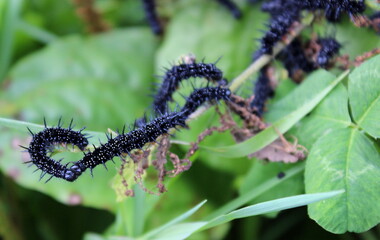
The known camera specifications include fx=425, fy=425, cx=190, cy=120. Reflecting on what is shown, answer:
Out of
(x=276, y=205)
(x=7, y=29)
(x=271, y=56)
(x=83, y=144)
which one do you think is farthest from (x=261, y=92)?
(x=7, y=29)

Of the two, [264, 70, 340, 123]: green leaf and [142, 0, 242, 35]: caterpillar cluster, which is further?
[142, 0, 242, 35]: caterpillar cluster

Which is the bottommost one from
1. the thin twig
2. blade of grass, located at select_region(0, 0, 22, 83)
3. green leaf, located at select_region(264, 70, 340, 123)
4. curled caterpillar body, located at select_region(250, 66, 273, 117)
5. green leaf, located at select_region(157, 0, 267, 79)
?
green leaf, located at select_region(264, 70, 340, 123)

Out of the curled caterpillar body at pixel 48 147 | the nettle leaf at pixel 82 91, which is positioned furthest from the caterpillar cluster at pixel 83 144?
the nettle leaf at pixel 82 91

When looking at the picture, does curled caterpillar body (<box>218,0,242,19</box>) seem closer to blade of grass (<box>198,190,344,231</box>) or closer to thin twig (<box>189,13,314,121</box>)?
thin twig (<box>189,13,314,121</box>)

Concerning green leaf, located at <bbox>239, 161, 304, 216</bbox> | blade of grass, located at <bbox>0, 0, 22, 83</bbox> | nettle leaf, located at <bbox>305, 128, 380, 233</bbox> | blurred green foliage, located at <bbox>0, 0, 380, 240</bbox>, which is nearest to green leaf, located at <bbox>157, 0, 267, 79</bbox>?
blurred green foliage, located at <bbox>0, 0, 380, 240</bbox>

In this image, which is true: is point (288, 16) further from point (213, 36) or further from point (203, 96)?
point (213, 36)

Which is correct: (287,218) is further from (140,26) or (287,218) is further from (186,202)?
(140,26)
